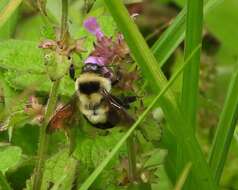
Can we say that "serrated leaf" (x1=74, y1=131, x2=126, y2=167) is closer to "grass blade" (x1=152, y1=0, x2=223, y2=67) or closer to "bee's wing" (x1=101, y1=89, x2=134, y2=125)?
"bee's wing" (x1=101, y1=89, x2=134, y2=125)

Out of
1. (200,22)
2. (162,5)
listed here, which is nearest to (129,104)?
(200,22)

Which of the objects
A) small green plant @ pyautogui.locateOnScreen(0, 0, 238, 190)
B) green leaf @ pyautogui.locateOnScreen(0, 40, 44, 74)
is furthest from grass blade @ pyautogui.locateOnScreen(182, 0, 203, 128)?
green leaf @ pyautogui.locateOnScreen(0, 40, 44, 74)

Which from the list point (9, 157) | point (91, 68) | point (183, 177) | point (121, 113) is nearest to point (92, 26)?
point (91, 68)

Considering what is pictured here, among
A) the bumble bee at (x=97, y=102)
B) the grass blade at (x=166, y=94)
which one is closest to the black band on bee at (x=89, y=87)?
the bumble bee at (x=97, y=102)

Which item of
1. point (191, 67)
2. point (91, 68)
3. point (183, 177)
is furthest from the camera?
point (91, 68)

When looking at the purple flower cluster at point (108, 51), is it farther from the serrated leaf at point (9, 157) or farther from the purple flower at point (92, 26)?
the serrated leaf at point (9, 157)

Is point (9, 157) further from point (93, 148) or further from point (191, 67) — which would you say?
point (191, 67)
